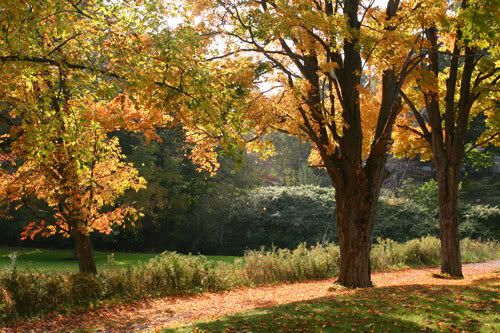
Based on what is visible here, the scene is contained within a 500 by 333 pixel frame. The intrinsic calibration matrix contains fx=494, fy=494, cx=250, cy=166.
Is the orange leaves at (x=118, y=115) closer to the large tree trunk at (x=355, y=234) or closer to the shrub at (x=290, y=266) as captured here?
the large tree trunk at (x=355, y=234)

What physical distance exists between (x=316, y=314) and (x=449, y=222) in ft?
25.7

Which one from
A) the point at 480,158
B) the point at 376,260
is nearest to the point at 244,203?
the point at 376,260

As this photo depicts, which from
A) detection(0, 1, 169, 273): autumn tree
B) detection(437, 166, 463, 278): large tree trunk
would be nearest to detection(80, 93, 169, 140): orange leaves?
detection(0, 1, 169, 273): autumn tree

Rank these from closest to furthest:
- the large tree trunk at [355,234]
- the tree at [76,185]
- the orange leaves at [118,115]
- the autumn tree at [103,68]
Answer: the autumn tree at [103,68] → the tree at [76,185] → the orange leaves at [118,115] → the large tree trunk at [355,234]

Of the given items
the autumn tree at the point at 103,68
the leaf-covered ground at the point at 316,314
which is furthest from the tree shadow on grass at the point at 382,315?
the autumn tree at the point at 103,68

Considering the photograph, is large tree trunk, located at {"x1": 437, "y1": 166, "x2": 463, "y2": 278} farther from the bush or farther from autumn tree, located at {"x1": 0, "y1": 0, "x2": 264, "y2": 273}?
autumn tree, located at {"x1": 0, "y1": 0, "x2": 264, "y2": 273}

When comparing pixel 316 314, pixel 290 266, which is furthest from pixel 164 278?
pixel 316 314

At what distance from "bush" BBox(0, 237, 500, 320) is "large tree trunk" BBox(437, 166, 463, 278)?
4057 mm

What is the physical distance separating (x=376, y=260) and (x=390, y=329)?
42.1 feet

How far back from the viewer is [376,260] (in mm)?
18953

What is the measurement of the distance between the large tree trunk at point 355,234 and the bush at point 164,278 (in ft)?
12.1

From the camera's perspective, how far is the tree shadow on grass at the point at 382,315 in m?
6.69

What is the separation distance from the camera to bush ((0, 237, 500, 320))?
9.89 m

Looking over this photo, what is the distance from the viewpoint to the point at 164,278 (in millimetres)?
12930
